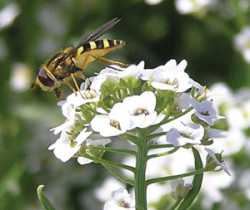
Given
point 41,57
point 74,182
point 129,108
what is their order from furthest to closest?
point 41,57
point 74,182
point 129,108

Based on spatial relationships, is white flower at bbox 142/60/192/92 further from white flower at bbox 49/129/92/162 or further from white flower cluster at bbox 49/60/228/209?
white flower at bbox 49/129/92/162

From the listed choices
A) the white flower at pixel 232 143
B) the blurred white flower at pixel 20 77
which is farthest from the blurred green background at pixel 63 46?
the white flower at pixel 232 143

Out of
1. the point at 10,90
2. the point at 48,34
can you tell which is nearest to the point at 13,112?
the point at 10,90

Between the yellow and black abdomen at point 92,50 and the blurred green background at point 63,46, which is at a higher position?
the yellow and black abdomen at point 92,50

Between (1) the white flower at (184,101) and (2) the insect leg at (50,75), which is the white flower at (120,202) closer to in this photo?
(1) the white flower at (184,101)

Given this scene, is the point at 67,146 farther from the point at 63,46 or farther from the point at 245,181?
the point at 63,46

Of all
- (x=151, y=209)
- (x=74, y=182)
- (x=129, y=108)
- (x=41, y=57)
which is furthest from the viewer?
(x=41, y=57)

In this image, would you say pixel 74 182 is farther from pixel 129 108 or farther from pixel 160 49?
pixel 129 108
